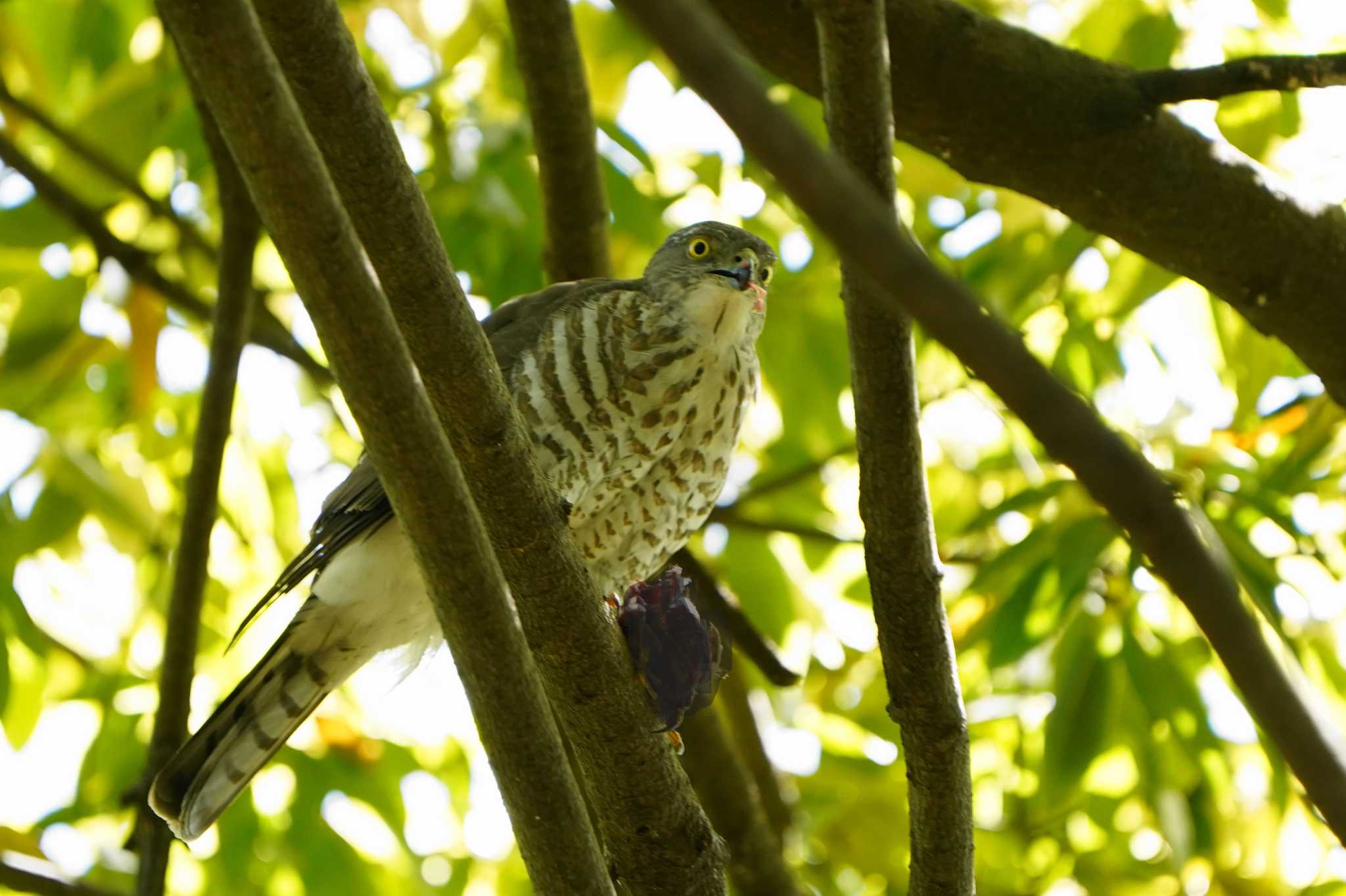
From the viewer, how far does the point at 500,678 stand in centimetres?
204

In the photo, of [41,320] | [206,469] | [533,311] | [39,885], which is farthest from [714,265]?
[39,885]

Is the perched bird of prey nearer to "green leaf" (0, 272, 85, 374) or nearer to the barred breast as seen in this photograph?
the barred breast

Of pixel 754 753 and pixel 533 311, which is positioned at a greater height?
pixel 533 311

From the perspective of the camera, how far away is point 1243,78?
254 cm

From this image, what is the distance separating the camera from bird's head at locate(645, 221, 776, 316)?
382 cm

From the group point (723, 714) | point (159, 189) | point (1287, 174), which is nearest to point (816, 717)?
point (723, 714)

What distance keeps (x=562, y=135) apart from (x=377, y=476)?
1015 mm

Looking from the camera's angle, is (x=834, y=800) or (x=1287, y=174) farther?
(x=834, y=800)

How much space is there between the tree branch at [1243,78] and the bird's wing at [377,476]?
1541 millimetres

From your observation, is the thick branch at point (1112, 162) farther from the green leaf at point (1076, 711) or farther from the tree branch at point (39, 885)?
the tree branch at point (39, 885)

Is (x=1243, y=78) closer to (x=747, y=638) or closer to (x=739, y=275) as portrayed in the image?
(x=739, y=275)

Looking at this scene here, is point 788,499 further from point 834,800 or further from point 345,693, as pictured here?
point 345,693

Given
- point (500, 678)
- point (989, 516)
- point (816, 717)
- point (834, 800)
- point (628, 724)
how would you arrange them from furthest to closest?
point (816, 717), point (834, 800), point (989, 516), point (628, 724), point (500, 678)

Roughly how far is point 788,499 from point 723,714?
0.79 m
